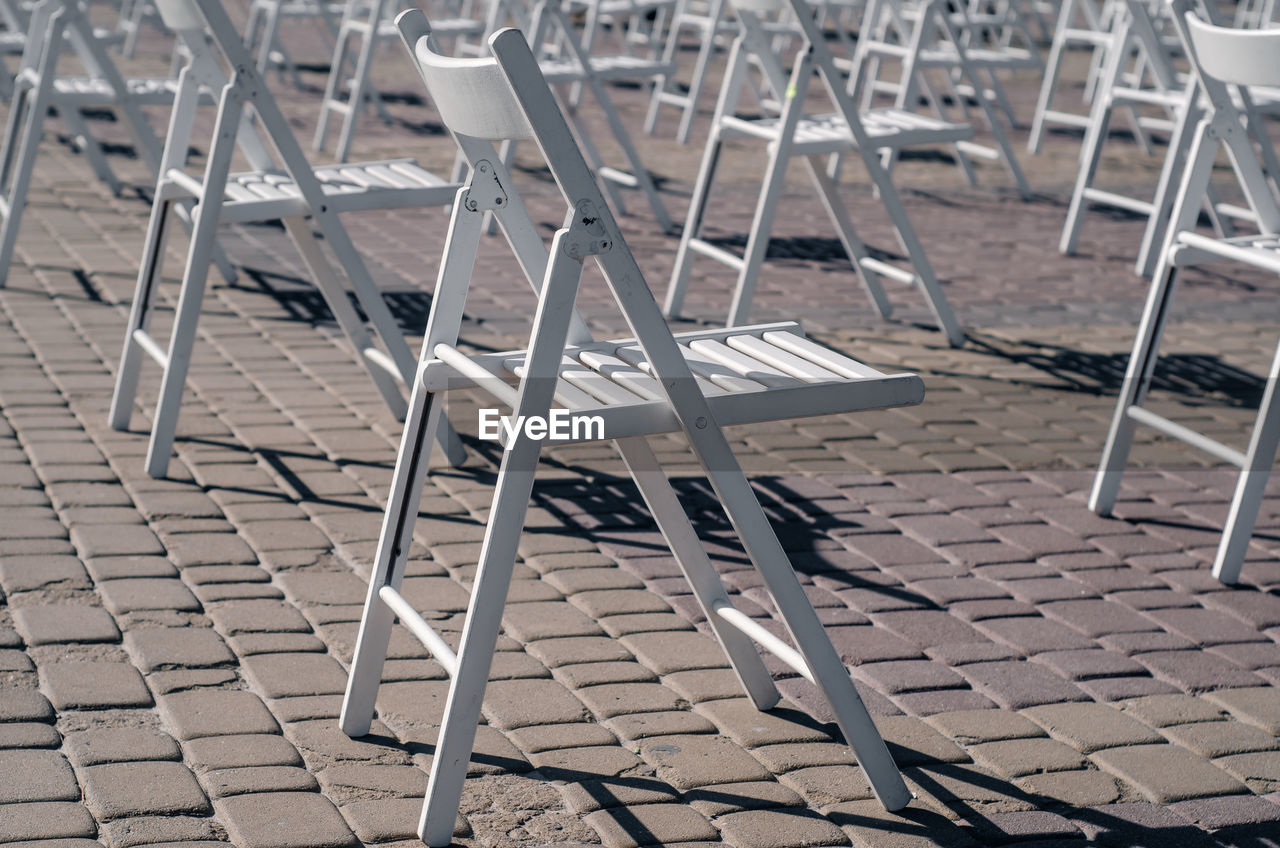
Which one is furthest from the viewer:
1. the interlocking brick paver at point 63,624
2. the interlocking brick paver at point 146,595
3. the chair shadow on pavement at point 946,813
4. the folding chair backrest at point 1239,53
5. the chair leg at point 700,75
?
the chair leg at point 700,75

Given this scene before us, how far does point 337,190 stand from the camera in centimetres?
440

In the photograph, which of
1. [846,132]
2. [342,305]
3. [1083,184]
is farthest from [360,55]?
[342,305]

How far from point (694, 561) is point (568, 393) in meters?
0.49

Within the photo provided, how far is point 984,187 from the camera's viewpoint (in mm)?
9844

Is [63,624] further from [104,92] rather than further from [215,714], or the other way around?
[104,92]

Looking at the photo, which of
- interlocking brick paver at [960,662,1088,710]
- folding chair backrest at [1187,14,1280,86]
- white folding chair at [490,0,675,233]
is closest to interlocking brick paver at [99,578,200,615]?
interlocking brick paver at [960,662,1088,710]

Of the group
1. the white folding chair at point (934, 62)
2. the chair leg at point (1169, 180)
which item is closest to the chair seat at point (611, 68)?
the white folding chair at point (934, 62)

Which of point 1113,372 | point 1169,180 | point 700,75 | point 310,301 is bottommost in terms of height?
point 310,301

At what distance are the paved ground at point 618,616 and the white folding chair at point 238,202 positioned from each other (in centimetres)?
22

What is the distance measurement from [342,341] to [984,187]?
544 centimetres

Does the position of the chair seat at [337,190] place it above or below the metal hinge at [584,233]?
below

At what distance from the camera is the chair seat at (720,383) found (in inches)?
99.2

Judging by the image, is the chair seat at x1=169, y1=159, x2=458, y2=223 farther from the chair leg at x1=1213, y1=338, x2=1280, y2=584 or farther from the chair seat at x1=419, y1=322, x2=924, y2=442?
the chair leg at x1=1213, y1=338, x2=1280, y2=584

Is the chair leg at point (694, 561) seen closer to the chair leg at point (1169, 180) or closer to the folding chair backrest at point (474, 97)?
the folding chair backrest at point (474, 97)
